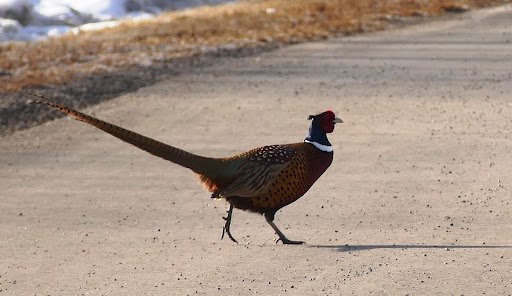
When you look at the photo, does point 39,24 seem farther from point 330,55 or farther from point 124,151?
point 124,151

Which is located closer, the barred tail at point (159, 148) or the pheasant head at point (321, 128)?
the barred tail at point (159, 148)

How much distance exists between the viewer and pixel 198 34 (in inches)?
665

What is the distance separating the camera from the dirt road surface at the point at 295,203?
19.5 ft

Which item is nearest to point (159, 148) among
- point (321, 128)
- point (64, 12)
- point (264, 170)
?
point (264, 170)

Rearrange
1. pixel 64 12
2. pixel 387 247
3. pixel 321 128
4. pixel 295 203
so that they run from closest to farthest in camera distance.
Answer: pixel 387 247, pixel 321 128, pixel 295 203, pixel 64 12

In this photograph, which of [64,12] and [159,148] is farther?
[64,12]

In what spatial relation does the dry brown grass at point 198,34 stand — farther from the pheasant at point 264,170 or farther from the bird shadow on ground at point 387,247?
the bird shadow on ground at point 387,247

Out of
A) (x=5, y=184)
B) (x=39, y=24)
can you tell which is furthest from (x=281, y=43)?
(x=39, y=24)

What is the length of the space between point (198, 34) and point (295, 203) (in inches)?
372

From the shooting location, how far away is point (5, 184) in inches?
347

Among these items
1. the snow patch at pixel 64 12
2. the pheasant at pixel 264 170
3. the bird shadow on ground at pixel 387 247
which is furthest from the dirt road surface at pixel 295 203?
the snow patch at pixel 64 12

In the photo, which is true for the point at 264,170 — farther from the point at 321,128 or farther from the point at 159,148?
the point at 159,148

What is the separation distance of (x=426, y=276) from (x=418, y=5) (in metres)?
15.1

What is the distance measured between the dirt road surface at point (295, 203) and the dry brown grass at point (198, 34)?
4.92ft
